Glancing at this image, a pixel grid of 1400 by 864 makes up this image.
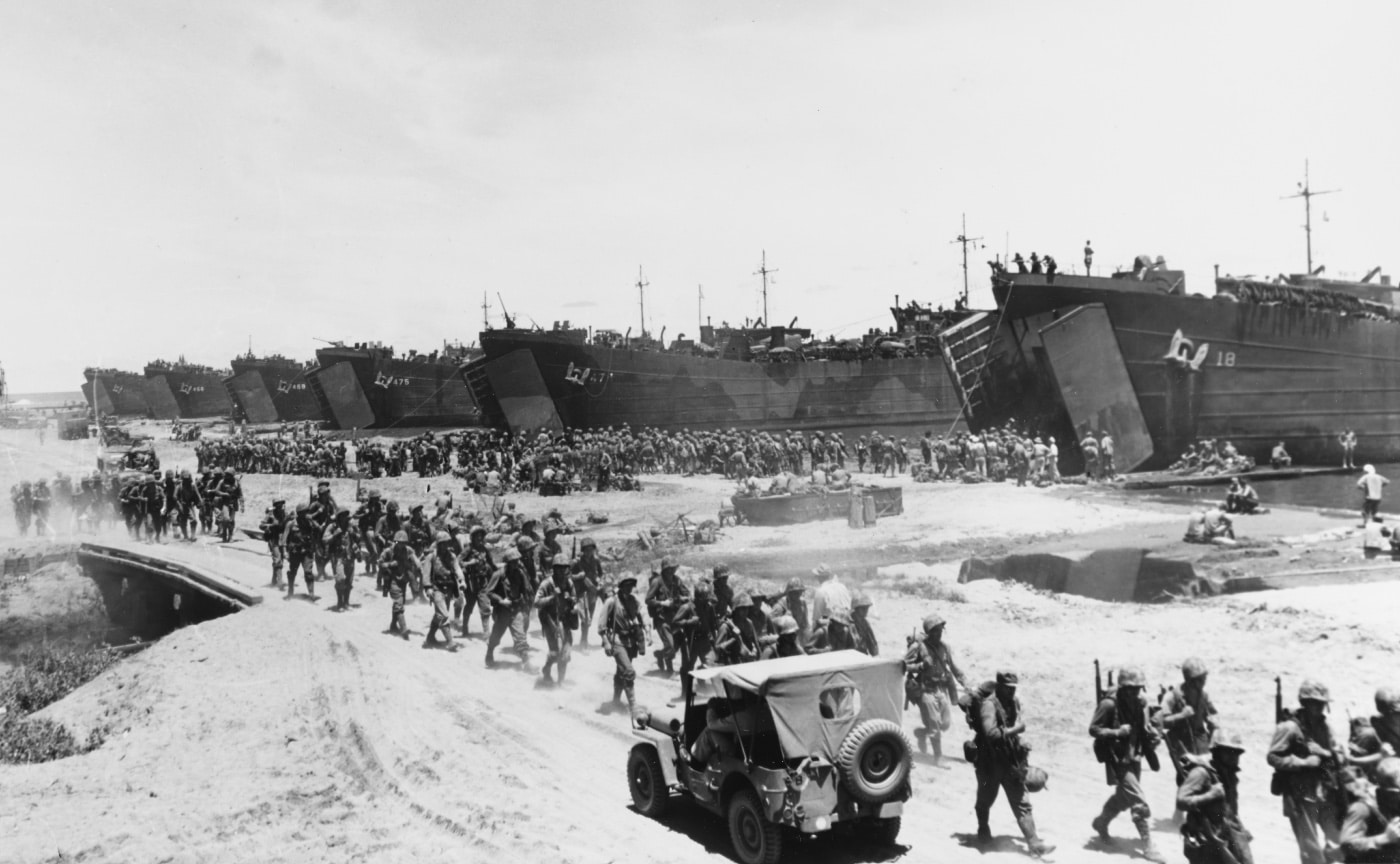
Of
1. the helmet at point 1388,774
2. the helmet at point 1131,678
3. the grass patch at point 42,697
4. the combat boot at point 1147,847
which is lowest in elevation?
the grass patch at point 42,697

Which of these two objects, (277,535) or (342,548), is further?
(277,535)

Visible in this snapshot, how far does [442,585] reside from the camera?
13.4 meters

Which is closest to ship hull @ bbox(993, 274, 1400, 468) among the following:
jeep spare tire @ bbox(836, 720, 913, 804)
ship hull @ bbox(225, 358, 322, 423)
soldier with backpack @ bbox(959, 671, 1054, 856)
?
soldier with backpack @ bbox(959, 671, 1054, 856)

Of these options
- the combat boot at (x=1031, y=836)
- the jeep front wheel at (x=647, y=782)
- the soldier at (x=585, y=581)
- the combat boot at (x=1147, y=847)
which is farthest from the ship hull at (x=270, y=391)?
the combat boot at (x=1147, y=847)

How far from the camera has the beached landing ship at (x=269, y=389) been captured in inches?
2790

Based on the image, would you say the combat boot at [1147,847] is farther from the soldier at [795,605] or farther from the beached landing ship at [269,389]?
the beached landing ship at [269,389]

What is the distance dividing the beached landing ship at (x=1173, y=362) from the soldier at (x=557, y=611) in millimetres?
21572

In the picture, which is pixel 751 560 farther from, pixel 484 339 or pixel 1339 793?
pixel 484 339

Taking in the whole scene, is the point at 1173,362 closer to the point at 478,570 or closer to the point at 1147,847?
the point at 478,570

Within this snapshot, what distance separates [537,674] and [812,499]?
11369 millimetres

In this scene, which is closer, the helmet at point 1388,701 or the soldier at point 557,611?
the helmet at point 1388,701

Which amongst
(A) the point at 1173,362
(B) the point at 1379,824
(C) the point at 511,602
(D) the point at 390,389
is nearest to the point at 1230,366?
(A) the point at 1173,362

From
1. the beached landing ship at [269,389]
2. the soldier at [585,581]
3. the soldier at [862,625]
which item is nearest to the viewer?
the soldier at [862,625]

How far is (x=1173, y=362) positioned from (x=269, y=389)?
63.6 metres
